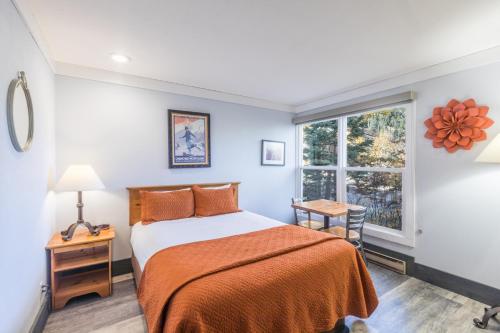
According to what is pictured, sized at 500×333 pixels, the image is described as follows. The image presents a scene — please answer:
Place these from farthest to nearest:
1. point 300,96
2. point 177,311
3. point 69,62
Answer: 1. point 300,96
2. point 69,62
3. point 177,311

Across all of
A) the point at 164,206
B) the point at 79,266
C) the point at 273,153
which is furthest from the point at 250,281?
the point at 273,153

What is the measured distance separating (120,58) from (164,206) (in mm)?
1650

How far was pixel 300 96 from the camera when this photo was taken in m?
3.88

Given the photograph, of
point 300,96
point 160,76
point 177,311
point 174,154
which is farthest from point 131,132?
point 300,96

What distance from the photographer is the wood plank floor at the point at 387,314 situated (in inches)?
76.7

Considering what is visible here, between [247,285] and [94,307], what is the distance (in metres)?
1.77

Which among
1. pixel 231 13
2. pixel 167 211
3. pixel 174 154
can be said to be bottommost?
pixel 167 211

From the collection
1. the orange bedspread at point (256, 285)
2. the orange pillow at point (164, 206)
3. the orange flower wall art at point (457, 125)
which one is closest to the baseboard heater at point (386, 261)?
the orange bedspread at point (256, 285)

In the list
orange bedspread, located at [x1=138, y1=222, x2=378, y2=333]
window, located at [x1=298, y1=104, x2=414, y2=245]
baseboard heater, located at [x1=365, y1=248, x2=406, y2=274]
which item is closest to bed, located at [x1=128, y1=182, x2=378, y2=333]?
orange bedspread, located at [x1=138, y1=222, x2=378, y2=333]

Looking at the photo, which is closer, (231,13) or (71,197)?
(231,13)

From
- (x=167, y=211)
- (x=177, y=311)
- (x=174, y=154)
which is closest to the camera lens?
(x=177, y=311)

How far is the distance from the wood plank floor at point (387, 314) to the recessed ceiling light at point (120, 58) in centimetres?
242

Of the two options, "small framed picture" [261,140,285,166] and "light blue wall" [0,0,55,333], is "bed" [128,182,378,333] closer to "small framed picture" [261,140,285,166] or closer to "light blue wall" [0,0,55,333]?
"light blue wall" [0,0,55,333]

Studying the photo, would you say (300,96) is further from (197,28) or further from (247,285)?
(247,285)
